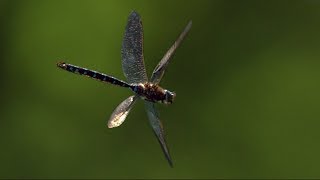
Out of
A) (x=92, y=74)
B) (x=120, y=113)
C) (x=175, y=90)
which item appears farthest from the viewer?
(x=175, y=90)

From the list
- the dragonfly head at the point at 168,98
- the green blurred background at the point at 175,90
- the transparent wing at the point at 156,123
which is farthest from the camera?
the green blurred background at the point at 175,90

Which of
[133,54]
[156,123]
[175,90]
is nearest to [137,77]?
[133,54]

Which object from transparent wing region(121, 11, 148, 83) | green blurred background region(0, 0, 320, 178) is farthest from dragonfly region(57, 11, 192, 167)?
green blurred background region(0, 0, 320, 178)

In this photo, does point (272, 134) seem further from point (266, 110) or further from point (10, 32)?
point (10, 32)

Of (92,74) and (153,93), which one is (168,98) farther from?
(92,74)

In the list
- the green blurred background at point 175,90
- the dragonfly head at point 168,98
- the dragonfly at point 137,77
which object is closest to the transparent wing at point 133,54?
the dragonfly at point 137,77

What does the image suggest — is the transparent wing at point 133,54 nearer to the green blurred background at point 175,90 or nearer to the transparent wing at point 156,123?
the transparent wing at point 156,123
